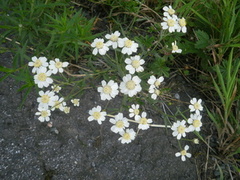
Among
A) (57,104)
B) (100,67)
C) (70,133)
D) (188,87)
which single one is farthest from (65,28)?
(188,87)

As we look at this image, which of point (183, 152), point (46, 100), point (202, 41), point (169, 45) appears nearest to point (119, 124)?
point (46, 100)

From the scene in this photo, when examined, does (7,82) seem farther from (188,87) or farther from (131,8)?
(188,87)

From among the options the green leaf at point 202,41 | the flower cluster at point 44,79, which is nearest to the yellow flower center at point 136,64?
the flower cluster at point 44,79

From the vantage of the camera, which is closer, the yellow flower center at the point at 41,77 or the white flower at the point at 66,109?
the yellow flower center at the point at 41,77

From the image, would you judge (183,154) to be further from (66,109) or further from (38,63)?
(38,63)

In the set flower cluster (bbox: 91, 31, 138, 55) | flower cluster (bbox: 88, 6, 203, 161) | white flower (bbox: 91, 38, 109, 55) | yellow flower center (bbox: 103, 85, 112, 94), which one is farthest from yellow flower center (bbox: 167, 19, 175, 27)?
yellow flower center (bbox: 103, 85, 112, 94)

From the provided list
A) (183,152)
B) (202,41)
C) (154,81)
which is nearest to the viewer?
(154,81)

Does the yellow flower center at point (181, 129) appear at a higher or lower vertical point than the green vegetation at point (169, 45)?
lower

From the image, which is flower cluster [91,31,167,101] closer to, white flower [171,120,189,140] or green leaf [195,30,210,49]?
white flower [171,120,189,140]

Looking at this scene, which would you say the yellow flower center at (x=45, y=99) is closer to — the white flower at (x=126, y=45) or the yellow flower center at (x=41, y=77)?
the yellow flower center at (x=41, y=77)
